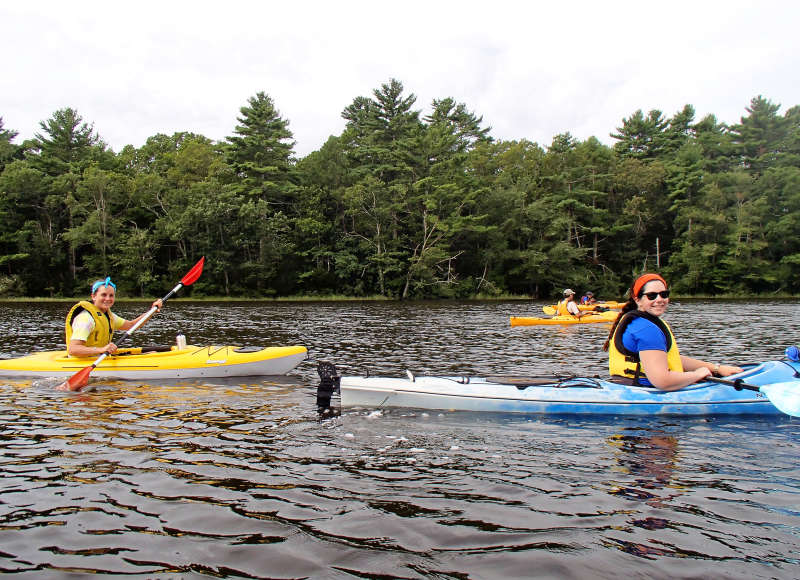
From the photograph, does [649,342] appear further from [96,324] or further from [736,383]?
[96,324]

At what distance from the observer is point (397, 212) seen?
3928 cm

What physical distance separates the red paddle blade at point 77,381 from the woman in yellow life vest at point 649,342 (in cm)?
618

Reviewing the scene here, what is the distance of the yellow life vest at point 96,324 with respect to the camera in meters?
7.96

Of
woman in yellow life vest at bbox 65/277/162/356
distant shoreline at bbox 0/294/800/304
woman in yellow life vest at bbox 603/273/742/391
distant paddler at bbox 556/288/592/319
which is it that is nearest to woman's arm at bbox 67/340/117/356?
woman in yellow life vest at bbox 65/277/162/356

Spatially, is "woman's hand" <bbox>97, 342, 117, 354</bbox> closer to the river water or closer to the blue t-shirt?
the river water

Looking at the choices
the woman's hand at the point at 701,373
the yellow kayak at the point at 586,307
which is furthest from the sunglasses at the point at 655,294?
the yellow kayak at the point at 586,307

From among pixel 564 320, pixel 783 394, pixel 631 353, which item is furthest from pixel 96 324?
pixel 564 320

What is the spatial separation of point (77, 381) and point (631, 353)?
640cm

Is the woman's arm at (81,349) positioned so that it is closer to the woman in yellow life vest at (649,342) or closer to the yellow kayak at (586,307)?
the woman in yellow life vest at (649,342)

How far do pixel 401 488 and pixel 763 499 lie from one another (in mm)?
2243

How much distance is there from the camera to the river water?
286 centimetres

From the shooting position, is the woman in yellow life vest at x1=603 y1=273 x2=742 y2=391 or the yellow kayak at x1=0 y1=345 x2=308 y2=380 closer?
the woman in yellow life vest at x1=603 y1=273 x2=742 y2=391

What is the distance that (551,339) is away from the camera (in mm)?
13633

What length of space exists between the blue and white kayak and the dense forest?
101 ft
